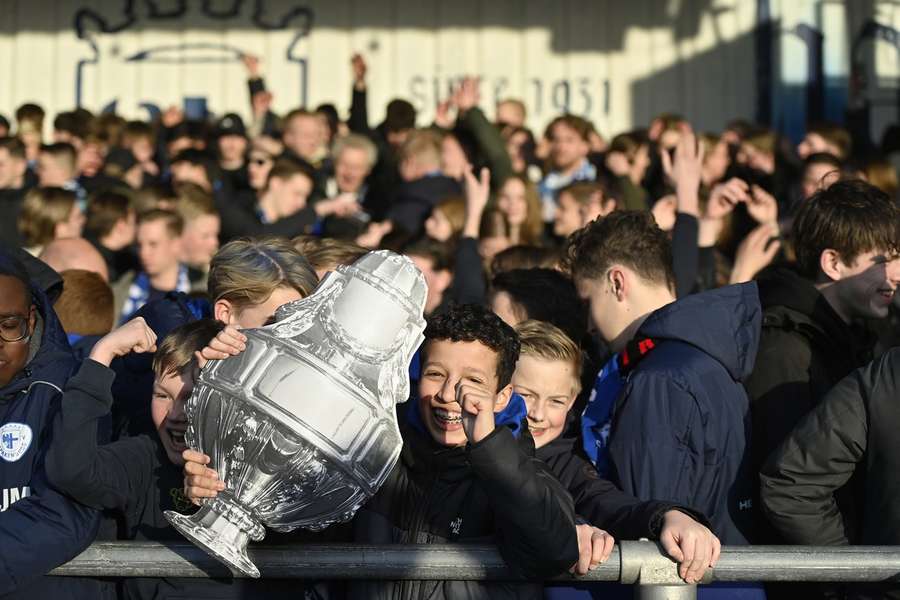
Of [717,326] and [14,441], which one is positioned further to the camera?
[717,326]

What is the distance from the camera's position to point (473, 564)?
9.42ft

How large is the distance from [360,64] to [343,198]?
247cm

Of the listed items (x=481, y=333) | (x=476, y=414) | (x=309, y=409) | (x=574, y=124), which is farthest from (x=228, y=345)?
(x=574, y=124)

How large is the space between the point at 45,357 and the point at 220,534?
1.02 metres

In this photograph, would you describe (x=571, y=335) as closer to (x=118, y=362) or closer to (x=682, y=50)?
(x=118, y=362)

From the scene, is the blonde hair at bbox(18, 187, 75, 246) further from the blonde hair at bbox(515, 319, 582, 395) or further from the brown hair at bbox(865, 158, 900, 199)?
the brown hair at bbox(865, 158, 900, 199)

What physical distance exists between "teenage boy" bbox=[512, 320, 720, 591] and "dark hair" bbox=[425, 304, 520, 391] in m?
0.40

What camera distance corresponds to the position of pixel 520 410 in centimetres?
334

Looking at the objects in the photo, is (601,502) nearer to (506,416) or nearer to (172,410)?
(506,416)

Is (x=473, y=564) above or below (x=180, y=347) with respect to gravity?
below

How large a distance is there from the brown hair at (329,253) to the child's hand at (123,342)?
3.31ft

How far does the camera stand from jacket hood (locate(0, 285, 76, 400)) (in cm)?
334

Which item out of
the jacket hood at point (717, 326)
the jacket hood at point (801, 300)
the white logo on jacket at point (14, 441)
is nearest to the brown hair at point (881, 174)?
the jacket hood at point (801, 300)

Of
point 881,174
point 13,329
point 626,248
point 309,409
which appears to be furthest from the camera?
point 881,174
